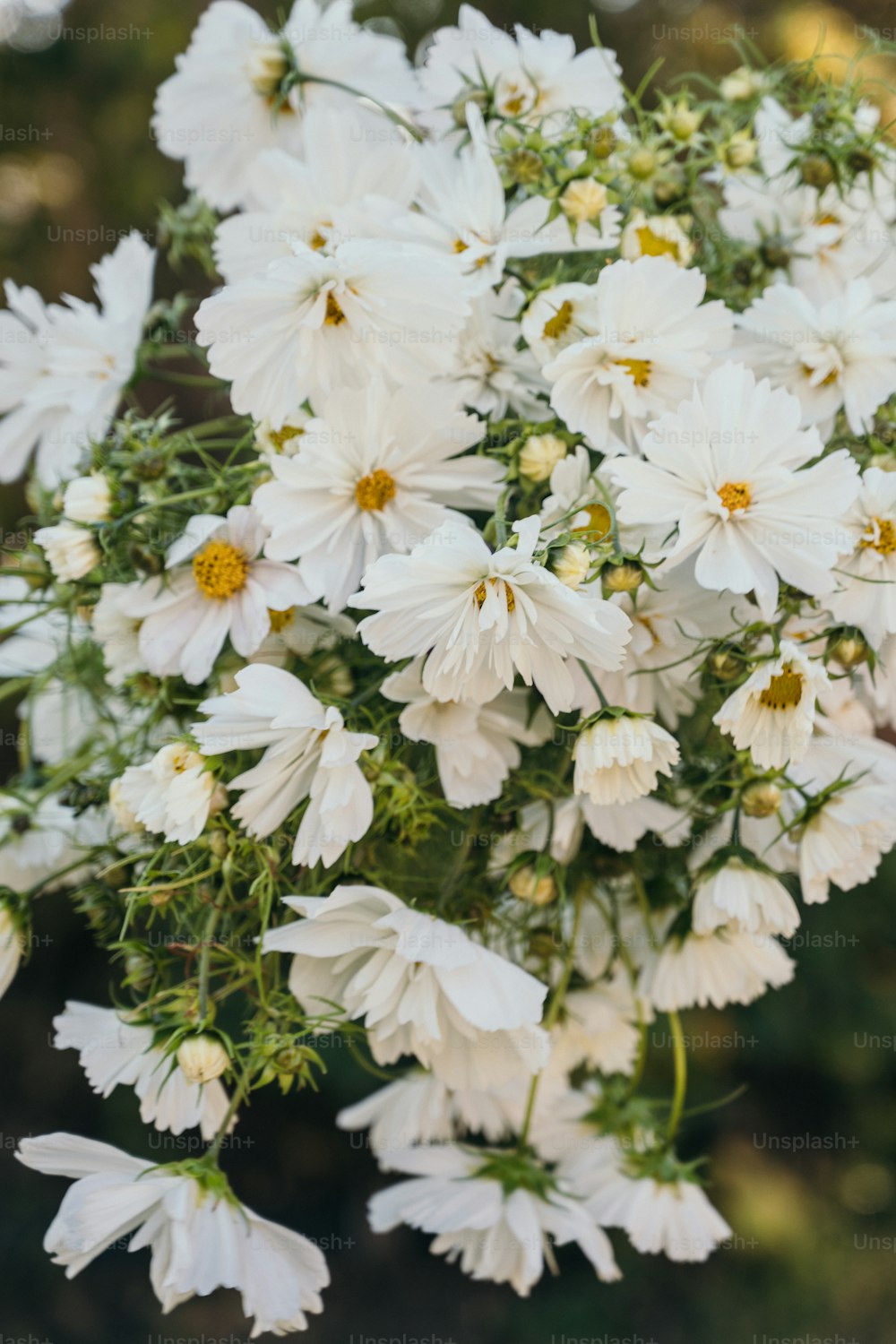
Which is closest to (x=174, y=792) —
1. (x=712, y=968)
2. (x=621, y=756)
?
(x=621, y=756)

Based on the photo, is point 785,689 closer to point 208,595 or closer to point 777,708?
point 777,708

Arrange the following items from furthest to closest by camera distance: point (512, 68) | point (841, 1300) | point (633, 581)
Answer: point (841, 1300) → point (512, 68) → point (633, 581)

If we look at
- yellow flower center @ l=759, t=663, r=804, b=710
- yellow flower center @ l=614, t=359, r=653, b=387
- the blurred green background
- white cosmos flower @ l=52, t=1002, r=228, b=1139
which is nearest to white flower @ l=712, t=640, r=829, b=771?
yellow flower center @ l=759, t=663, r=804, b=710

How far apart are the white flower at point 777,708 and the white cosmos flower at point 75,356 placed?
11.8 inches

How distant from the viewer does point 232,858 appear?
416 millimetres

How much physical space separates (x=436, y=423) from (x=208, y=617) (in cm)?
11

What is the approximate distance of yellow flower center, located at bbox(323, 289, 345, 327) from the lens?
41 centimetres

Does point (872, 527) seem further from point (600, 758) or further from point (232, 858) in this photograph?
point (232, 858)

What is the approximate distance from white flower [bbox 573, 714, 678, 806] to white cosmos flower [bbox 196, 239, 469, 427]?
0.47 feet

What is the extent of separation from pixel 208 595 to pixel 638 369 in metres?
0.18

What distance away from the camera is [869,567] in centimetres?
42

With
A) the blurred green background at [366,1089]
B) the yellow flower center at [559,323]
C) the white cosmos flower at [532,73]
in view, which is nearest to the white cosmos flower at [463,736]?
the yellow flower center at [559,323]

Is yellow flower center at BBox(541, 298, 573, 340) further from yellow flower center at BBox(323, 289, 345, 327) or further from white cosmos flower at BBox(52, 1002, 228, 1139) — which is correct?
white cosmos flower at BBox(52, 1002, 228, 1139)

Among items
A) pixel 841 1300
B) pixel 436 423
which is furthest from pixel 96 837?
pixel 841 1300
